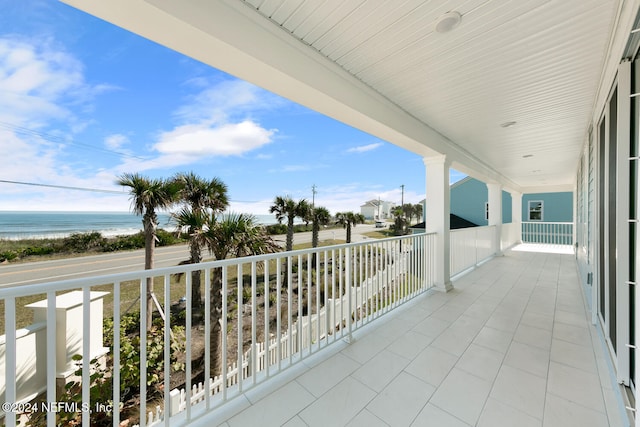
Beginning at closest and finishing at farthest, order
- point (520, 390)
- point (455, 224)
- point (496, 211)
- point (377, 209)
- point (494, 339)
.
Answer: point (520, 390)
point (494, 339)
point (496, 211)
point (455, 224)
point (377, 209)

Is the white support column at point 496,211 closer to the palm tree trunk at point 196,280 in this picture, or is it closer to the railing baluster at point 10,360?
the palm tree trunk at point 196,280

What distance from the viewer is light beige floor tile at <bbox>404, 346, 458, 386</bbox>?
6.01 ft

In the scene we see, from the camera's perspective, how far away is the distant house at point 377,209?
2888cm

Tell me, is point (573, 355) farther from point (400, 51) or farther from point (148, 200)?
point (148, 200)

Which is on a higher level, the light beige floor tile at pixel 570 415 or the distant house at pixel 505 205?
the distant house at pixel 505 205

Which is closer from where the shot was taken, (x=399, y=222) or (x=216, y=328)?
(x=216, y=328)

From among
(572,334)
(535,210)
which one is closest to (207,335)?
(572,334)

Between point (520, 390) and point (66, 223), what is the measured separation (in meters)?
16.1

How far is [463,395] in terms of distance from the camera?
64.7 inches

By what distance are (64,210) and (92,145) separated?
691 cm

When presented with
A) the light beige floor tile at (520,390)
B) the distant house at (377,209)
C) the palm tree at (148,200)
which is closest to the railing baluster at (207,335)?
the light beige floor tile at (520,390)

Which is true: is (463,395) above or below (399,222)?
below

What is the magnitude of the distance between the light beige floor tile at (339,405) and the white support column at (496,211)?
6901mm

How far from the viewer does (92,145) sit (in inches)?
651
